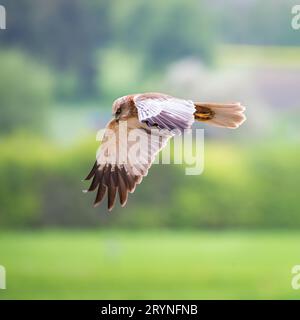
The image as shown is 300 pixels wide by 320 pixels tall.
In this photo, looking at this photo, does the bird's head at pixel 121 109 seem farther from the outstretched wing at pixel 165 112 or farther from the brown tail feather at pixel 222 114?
the brown tail feather at pixel 222 114

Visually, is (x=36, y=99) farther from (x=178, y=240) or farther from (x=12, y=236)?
(x=178, y=240)

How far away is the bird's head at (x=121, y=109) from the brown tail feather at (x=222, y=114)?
0.22 m

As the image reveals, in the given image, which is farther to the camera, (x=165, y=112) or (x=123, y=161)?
(x=123, y=161)

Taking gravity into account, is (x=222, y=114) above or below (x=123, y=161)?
above

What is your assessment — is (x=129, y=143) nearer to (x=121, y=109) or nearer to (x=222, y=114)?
(x=121, y=109)

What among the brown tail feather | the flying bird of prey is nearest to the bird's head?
the flying bird of prey

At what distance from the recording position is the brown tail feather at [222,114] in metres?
2.29

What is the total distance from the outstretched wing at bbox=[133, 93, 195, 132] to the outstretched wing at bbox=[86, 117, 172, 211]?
0.69ft

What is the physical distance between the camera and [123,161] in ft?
7.60

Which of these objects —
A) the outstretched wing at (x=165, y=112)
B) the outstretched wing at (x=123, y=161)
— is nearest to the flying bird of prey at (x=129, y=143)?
the outstretched wing at (x=123, y=161)

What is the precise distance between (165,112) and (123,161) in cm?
45

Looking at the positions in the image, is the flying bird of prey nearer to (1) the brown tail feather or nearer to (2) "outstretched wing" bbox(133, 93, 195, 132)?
(1) the brown tail feather

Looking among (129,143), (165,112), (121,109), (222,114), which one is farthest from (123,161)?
(165,112)

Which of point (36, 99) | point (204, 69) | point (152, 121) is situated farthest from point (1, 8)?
point (152, 121)
